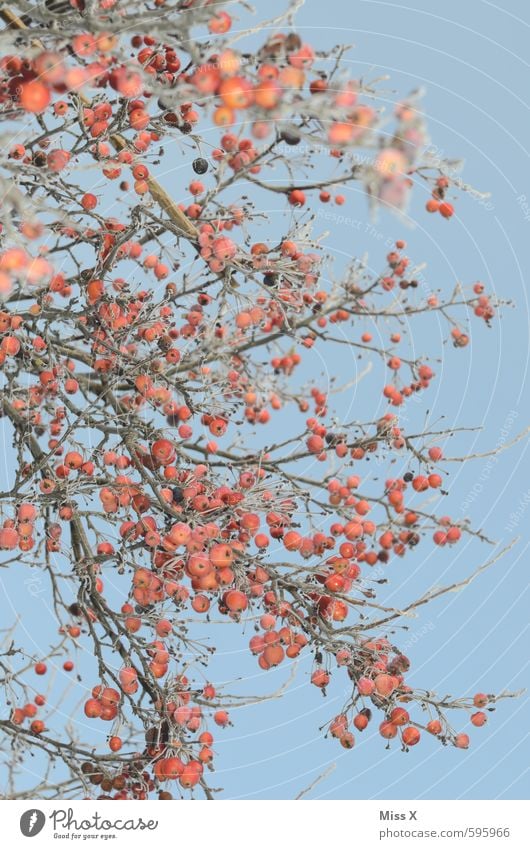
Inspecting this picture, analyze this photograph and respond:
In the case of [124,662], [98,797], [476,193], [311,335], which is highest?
[311,335]

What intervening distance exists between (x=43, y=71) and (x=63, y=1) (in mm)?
1180

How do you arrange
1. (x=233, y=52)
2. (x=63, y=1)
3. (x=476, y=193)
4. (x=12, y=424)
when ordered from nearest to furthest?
(x=233, y=52)
(x=476, y=193)
(x=63, y=1)
(x=12, y=424)

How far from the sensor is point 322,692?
5508 mm

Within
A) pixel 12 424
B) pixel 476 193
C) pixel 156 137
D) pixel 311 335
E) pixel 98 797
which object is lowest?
pixel 98 797

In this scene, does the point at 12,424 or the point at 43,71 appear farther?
the point at 12,424

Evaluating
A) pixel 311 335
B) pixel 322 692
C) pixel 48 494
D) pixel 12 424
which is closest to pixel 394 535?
pixel 322 692

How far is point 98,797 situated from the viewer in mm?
5984

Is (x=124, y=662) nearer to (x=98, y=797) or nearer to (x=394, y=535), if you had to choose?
(x=98, y=797)

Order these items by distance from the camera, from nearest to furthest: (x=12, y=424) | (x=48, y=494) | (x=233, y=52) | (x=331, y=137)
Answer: (x=331, y=137), (x=233, y=52), (x=48, y=494), (x=12, y=424)

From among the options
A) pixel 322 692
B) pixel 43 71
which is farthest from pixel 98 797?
pixel 43 71

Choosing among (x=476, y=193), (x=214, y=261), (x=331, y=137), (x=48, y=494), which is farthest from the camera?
(x=214, y=261)

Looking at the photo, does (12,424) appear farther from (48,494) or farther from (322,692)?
(322,692)

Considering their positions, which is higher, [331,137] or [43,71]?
[43,71]

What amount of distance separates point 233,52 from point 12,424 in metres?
4.23
